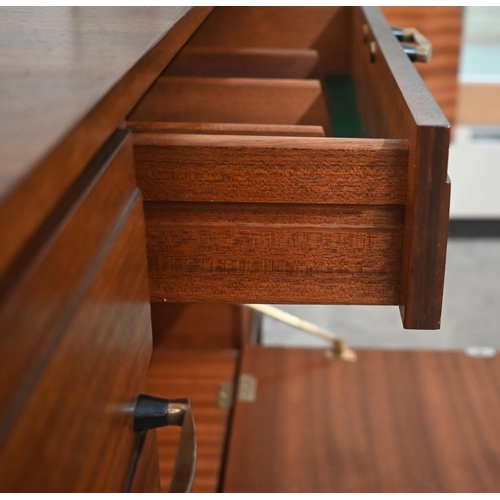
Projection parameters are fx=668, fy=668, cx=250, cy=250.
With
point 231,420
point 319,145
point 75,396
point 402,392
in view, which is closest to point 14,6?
point 319,145

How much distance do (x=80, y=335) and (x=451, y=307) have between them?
2.35 meters

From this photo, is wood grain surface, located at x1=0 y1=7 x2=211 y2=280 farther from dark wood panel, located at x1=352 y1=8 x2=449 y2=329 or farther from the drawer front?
dark wood panel, located at x1=352 y1=8 x2=449 y2=329

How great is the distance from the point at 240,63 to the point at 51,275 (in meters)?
0.74

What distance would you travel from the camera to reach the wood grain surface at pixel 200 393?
127cm

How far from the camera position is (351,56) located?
111 centimetres

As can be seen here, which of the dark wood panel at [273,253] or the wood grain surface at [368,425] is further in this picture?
the wood grain surface at [368,425]

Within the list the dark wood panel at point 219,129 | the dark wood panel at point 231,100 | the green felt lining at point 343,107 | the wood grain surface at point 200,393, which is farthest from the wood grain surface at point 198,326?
the dark wood panel at point 219,129

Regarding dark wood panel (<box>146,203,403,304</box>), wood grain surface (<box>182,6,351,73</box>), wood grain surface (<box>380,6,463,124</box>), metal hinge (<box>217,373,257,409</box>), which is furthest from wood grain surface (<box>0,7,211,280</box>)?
wood grain surface (<box>380,6,463,124</box>)

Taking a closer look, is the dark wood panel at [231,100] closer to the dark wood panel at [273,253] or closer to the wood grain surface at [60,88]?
the wood grain surface at [60,88]

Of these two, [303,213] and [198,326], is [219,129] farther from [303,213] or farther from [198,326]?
[198,326]

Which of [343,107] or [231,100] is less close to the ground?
[231,100]

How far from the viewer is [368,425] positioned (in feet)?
4.38

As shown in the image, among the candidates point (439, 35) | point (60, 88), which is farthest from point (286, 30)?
point (439, 35)

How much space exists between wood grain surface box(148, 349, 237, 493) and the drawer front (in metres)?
0.78
